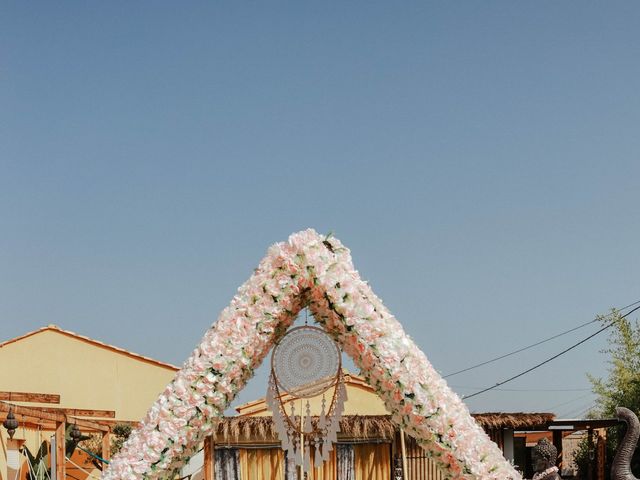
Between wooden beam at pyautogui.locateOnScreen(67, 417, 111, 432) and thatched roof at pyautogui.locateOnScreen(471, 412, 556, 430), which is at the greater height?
thatched roof at pyautogui.locateOnScreen(471, 412, 556, 430)

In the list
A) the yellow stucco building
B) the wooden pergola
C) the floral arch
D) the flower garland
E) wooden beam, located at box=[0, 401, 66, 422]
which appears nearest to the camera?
the floral arch

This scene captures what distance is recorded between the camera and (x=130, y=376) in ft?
67.1

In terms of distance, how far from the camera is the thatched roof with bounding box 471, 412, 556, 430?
51.3 ft

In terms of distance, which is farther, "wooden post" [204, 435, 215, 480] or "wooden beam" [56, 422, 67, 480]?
"wooden post" [204, 435, 215, 480]

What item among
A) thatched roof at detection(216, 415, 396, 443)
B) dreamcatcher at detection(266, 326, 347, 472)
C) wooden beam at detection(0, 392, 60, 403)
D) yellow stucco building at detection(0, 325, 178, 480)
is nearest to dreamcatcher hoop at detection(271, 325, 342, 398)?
dreamcatcher at detection(266, 326, 347, 472)

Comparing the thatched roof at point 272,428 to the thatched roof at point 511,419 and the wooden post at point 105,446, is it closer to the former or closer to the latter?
the thatched roof at point 511,419

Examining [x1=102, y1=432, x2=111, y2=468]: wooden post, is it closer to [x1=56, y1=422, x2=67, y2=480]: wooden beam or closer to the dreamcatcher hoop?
[x1=56, y1=422, x2=67, y2=480]: wooden beam

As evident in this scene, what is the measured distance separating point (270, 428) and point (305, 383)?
8943 mm

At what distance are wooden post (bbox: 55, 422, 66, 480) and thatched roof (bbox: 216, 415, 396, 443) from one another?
373 cm

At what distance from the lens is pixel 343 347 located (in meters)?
5.48

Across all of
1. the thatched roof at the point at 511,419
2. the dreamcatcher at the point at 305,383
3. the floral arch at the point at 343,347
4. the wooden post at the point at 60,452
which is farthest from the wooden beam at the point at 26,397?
the thatched roof at the point at 511,419

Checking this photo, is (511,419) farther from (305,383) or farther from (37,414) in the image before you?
(305,383)

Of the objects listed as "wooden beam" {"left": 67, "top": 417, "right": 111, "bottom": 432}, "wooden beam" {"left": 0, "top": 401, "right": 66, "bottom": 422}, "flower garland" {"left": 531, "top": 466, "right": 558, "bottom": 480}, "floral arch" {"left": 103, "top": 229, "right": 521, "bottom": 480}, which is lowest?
"flower garland" {"left": 531, "top": 466, "right": 558, "bottom": 480}

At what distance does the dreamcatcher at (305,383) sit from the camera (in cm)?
612
